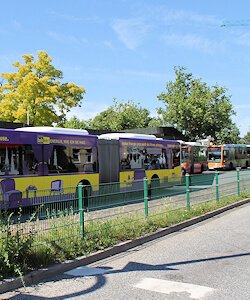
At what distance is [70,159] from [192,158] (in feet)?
66.3

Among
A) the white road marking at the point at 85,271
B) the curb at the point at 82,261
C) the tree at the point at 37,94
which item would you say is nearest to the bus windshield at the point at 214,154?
the tree at the point at 37,94

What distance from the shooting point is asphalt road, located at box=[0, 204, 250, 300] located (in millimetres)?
4312

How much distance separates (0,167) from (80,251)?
5.55m

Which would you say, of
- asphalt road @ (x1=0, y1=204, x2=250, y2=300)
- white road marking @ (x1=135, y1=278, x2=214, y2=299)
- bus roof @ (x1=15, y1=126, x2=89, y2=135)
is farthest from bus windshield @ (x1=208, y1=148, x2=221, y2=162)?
white road marking @ (x1=135, y1=278, x2=214, y2=299)

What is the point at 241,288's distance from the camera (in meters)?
4.38

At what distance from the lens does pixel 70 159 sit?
12.6 metres

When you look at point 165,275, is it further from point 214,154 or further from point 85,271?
point 214,154

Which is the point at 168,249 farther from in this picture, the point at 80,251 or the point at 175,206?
the point at 175,206

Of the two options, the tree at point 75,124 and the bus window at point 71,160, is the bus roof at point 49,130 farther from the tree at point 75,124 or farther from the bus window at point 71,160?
the tree at point 75,124

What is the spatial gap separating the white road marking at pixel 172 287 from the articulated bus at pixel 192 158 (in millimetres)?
23942

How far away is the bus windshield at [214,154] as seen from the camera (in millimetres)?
38844

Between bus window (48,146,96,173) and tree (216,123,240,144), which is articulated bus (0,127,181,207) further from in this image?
tree (216,123,240,144)

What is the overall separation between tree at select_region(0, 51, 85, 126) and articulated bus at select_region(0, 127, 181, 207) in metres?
13.0

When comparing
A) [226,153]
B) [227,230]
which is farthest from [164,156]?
[226,153]
